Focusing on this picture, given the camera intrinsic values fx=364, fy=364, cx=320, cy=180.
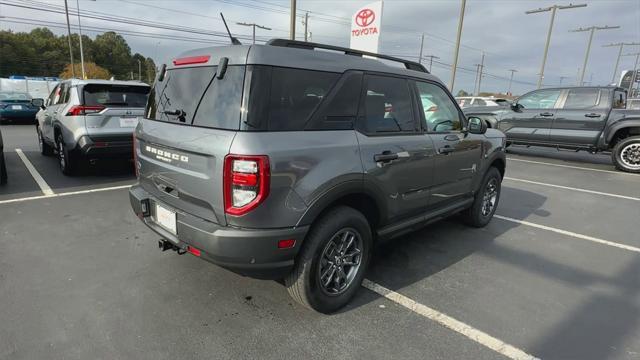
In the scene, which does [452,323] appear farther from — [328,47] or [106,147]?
[106,147]

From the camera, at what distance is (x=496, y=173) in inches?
190

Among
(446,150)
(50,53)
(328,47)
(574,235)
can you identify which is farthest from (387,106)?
(50,53)

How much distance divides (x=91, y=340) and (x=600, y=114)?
11.5 metres

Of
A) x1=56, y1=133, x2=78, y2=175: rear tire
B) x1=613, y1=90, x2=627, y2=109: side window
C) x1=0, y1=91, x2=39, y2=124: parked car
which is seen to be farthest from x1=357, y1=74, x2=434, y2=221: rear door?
x1=0, y1=91, x2=39, y2=124: parked car

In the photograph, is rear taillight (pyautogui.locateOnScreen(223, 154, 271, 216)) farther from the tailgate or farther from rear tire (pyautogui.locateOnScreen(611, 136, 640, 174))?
rear tire (pyautogui.locateOnScreen(611, 136, 640, 174))

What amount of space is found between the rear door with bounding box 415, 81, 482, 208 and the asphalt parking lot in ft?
2.25

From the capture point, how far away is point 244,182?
2.19 meters

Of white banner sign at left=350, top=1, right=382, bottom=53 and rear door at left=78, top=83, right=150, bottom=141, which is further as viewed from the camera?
white banner sign at left=350, top=1, right=382, bottom=53

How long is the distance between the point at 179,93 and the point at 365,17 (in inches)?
348

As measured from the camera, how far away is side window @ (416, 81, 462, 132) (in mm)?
3560

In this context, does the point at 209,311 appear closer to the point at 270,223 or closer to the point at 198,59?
the point at 270,223

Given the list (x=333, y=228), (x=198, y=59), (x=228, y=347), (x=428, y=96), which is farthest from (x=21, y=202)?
(x=428, y=96)

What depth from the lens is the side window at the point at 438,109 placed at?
356cm

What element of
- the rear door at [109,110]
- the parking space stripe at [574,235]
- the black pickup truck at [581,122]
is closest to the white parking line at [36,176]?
the rear door at [109,110]
